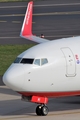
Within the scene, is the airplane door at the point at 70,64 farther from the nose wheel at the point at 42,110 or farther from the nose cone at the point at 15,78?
the nose cone at the point at 15,78

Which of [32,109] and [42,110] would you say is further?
[32,109]

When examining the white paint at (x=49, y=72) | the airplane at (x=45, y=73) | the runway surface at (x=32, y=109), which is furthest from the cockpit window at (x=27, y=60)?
the runway surface at (x=32, y=109)

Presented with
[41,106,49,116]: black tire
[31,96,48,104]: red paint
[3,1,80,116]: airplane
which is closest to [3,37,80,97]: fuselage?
[3,1,80,116]: airplane

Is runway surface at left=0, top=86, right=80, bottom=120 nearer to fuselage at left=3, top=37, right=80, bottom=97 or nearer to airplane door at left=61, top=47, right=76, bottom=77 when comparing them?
fuselage at left=3, top=37, right=80, bottom=97

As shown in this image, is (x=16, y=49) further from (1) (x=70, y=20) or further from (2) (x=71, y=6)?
(2) (x=71, y=6)

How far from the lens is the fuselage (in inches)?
995

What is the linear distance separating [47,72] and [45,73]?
4.2 inches

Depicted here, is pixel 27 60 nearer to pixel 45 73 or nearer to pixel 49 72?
pixel 45 73

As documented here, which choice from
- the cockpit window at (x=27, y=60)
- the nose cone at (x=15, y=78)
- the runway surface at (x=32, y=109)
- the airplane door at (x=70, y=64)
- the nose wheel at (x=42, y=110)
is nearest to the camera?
the nose cone at (x=15, y=78)

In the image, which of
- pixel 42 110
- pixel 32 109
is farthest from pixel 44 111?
pixel 32 109

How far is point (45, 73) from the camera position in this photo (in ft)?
84.2

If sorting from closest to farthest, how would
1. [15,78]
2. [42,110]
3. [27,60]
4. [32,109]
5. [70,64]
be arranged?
[15,78] → [27,60] → [70,64] → [42,110] → [32,109]

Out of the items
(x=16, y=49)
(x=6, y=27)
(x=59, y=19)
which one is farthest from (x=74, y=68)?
(x=59, y=19)

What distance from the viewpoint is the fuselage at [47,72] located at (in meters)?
25.3
